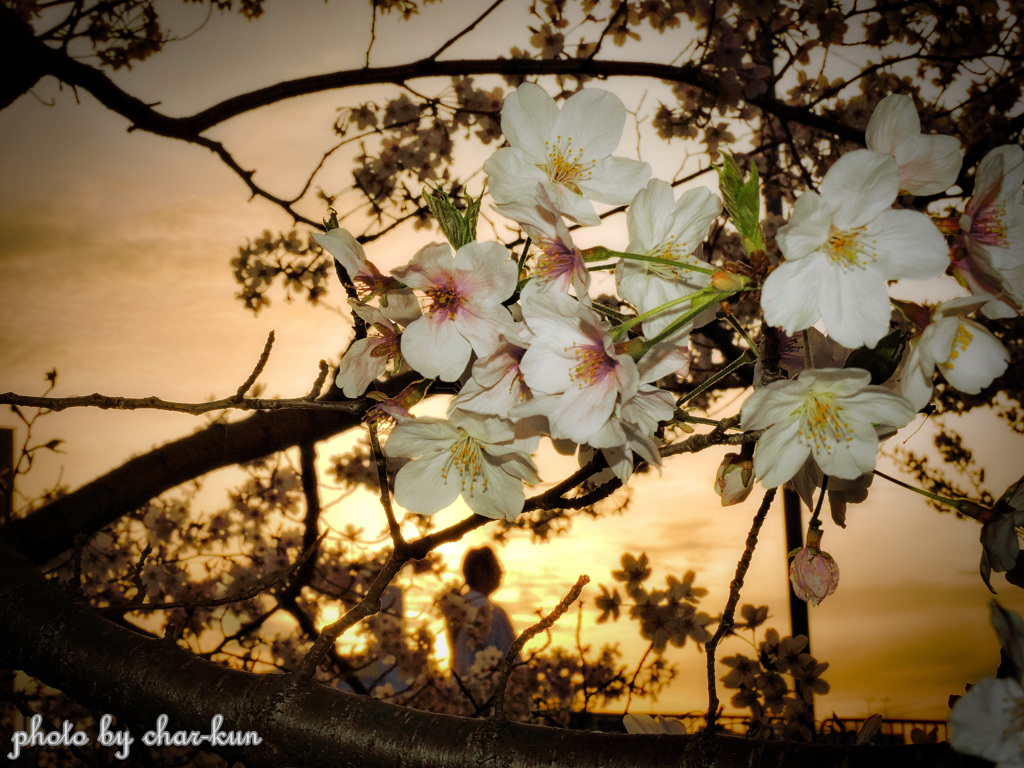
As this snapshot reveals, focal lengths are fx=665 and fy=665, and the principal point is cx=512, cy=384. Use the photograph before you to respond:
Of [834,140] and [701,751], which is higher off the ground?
[834,140]

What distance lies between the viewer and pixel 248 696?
94 cm

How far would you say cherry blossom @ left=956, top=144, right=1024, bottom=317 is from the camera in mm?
510

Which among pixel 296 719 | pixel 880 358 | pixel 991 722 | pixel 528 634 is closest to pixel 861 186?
pixel 880 358

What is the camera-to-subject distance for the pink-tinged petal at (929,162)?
20.7 inches

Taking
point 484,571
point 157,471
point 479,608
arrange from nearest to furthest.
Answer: point 157,471 → point 484,571 → point 479,608

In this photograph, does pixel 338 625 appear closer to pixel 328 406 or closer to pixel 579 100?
pixel 328 406

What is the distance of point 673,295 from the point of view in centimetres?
57

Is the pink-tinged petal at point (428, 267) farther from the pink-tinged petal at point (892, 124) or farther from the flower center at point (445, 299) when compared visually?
the pink-tinged petal at point (892, 124)

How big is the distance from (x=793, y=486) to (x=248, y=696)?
789 millimetres

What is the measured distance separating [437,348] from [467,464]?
6.0 inches

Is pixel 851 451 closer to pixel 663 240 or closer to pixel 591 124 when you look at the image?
pixel 663 240

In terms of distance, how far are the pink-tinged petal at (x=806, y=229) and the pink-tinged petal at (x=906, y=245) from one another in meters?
0.03

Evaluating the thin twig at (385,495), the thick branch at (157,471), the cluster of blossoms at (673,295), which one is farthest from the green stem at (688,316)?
the thick branch at (157,471)

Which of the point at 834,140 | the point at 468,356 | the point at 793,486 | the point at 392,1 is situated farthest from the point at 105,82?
the point at 834,140
